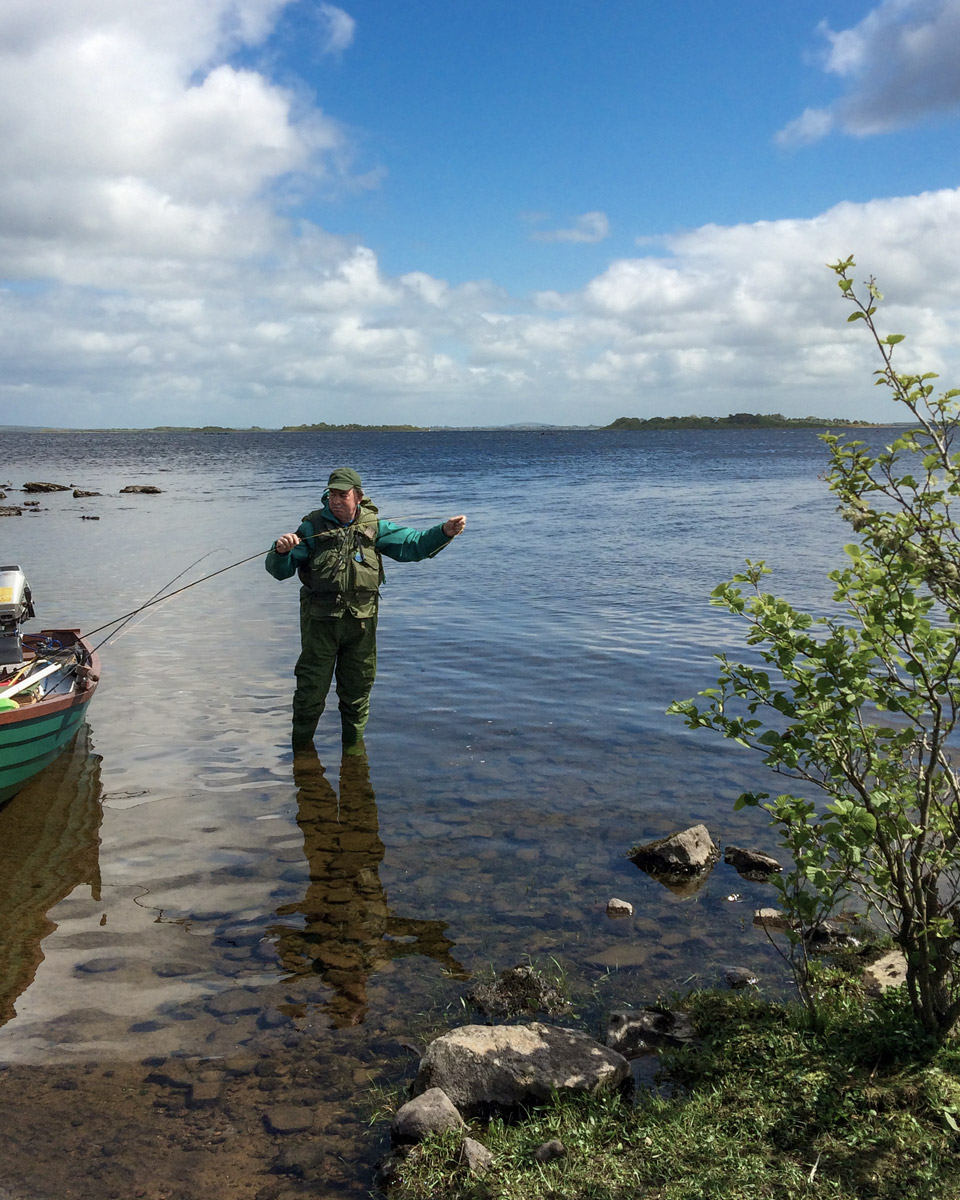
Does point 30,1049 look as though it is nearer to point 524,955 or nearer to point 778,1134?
point 524,955

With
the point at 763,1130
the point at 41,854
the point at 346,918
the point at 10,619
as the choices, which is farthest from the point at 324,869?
the point at 10,619

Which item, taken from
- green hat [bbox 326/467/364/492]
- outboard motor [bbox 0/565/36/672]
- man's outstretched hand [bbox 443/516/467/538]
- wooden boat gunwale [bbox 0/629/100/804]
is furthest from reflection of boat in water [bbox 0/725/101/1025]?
man's outstretched hand [bbox 443/516/467/538]

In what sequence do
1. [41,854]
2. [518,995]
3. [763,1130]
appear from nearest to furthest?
[763,1130], [518,995], [41,854]

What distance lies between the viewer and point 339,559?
8.71 m

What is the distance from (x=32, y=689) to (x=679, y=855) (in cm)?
677

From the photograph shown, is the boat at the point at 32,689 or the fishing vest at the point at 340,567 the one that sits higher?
the fishing vest at the point at 340,567

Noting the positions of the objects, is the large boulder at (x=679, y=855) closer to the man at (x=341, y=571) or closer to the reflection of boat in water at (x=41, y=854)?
the man at (x=341, y=571)

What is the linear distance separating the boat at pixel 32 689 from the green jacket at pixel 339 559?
2.52 m

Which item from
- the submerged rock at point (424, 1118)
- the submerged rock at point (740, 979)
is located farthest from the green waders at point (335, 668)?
the submerged rock at point (424, 1118)

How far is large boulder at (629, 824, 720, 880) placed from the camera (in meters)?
6.98

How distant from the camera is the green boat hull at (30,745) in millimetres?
8000

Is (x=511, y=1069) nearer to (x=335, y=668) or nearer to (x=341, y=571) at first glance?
(x=341, y=571)

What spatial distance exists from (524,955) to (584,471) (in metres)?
73.3

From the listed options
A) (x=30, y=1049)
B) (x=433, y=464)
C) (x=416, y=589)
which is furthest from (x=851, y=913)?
(x=433, y=464)
